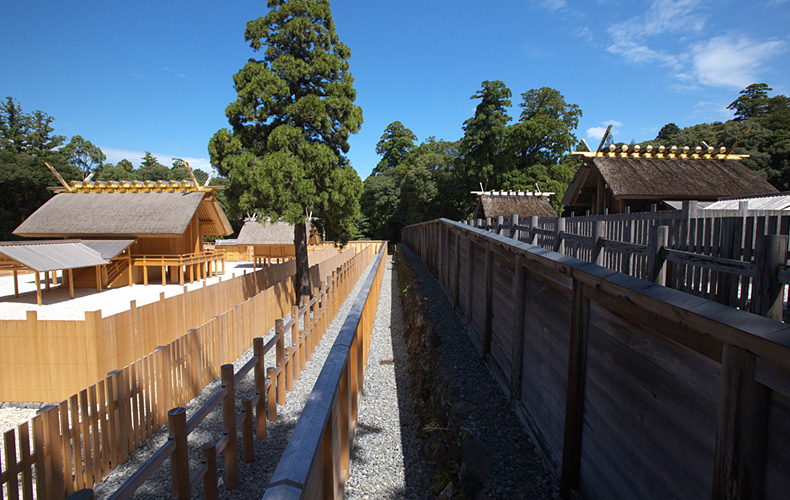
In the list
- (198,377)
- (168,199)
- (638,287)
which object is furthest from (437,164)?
(638,287)

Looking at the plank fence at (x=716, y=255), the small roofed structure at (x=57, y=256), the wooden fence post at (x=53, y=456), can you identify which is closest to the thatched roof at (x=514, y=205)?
the plank fence at (x=716, y=255)

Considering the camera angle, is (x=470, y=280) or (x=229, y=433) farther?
(x=470, y=280)

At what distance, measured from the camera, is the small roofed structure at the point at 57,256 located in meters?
13.9

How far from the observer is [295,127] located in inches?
476

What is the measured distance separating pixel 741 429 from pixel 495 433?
103 inches

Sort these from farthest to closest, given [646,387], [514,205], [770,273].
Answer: [514,205] < [646,387] < [770,273]

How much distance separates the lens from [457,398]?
14.9 feet

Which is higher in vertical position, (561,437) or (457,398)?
(561,437)

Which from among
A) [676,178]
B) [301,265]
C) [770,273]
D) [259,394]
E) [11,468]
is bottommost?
[259,394]

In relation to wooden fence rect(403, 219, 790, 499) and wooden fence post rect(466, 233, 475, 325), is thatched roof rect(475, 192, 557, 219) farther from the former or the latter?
wooden fence rect(403, 219, 790, 499)

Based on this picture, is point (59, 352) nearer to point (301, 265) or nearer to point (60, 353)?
point (60, 353)

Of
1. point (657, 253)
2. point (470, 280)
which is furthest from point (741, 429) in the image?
point (470, 280)

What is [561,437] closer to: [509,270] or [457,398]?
[457,398]

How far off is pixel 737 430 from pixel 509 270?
11.1 feet
